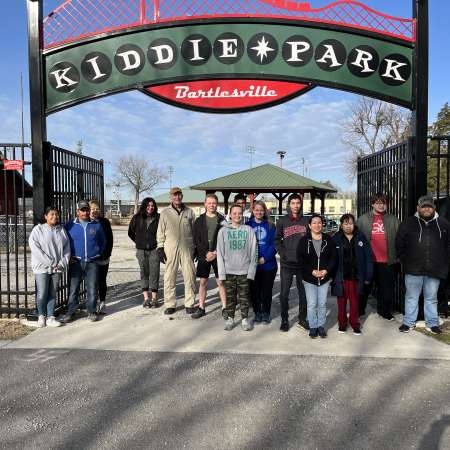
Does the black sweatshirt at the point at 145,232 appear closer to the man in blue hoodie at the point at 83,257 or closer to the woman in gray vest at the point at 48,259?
the man in blue hoodie at the point at 83,257

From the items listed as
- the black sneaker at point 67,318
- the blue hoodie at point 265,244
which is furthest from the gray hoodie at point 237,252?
the black sneaker at point 67,318

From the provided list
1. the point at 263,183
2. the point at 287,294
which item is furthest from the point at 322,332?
the point at 263,183

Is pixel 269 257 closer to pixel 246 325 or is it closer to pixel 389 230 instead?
pixel 246 325

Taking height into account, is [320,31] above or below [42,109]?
above

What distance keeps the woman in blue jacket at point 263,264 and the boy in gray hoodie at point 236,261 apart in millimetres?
243

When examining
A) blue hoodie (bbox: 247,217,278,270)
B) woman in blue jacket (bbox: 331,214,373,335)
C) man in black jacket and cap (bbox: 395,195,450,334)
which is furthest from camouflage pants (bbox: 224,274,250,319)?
man in black jacket and cap (bbox: 395,195,450,334)

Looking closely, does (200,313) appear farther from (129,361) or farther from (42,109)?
(42,109)

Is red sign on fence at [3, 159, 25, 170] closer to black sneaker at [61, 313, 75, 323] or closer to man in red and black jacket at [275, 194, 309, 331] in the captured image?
black sneaker at [61, 313, 75, 323]

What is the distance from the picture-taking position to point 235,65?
20.1ft

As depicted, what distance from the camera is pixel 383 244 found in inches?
237

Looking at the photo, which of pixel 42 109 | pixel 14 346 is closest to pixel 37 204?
pixel 42 109

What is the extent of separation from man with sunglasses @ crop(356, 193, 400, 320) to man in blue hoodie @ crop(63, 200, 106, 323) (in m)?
3.99

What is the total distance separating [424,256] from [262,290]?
2177 millimetres

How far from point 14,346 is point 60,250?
1.40 metres
